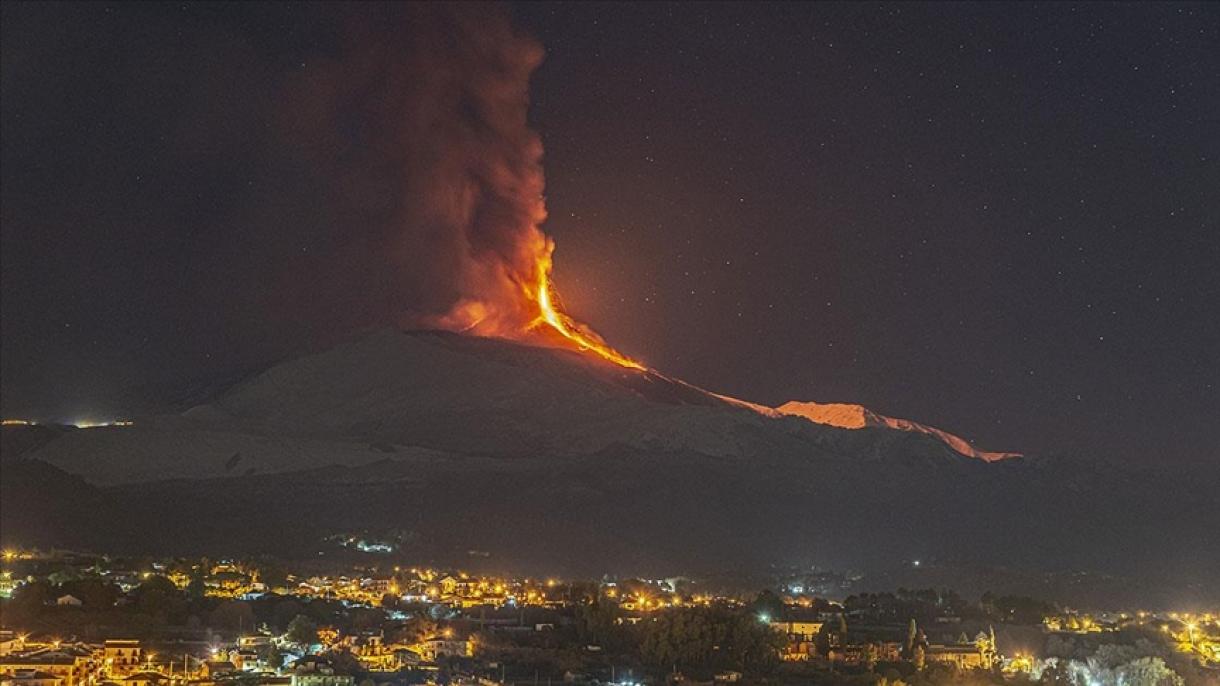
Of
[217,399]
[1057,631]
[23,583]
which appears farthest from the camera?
[217,399]

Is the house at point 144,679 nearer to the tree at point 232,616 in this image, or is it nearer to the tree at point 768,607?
the tree at point 232,616

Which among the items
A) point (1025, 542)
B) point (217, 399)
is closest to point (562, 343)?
point (217, 399)

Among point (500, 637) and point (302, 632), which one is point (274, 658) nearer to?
point (302, 632)

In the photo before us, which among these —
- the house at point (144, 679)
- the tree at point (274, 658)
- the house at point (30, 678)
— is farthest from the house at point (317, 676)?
the house at point (30, 678)

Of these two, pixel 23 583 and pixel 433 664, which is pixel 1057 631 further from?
pixel 23 583

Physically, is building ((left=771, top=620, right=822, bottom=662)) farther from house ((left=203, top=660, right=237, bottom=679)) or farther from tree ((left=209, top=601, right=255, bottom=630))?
house ((left=203, top=660, right=237, bottom=679))

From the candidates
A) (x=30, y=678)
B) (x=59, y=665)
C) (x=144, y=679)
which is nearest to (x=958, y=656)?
(x=144, y=679)

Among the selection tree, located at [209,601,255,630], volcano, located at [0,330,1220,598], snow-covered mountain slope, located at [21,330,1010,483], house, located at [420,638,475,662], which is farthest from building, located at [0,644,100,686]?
snow-covered mountain slope, located at [21,330,1010,483]
